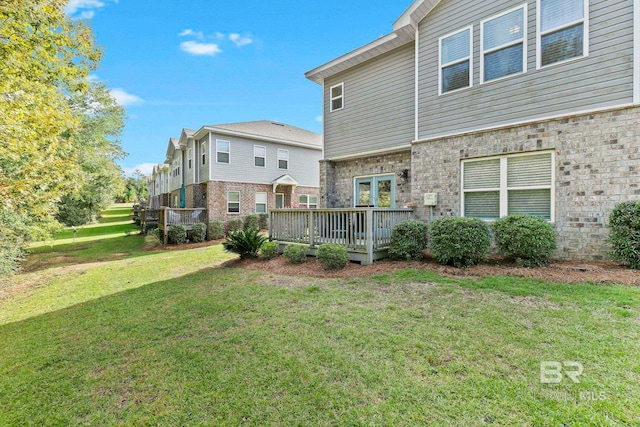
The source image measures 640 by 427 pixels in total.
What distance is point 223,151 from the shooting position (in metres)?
16.6

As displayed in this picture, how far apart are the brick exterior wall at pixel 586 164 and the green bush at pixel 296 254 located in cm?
539

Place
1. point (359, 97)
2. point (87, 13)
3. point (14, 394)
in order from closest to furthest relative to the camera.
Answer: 1. point (14, 394)
2. point (87, 13)
3. point (359, 97)

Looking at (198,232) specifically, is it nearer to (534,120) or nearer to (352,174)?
(352,174)

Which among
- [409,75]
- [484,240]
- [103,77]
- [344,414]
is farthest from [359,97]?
[103,77]

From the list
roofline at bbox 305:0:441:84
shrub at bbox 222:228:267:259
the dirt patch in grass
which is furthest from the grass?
roofline at bbox 305:0:441:84

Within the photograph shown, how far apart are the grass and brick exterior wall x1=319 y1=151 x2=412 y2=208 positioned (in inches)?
175

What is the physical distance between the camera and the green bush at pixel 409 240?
702 centimetres

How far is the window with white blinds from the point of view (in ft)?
21.1

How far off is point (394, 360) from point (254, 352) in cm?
154

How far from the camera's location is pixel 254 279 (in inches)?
259

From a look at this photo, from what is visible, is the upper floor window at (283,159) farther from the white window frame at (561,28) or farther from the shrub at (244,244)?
the white window frame at (561,28)

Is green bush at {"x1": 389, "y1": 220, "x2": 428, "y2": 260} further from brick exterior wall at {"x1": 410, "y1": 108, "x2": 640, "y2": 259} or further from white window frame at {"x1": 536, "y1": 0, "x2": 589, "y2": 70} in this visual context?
white window frame at {"x1": 536, "y1": 0, "x2": 589, "y2": 70}

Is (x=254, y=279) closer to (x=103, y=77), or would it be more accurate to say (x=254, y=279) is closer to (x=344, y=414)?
(x=344, y=414)

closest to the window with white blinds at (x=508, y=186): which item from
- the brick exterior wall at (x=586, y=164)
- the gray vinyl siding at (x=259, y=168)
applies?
the brick exterior wall at (x=586, y=164)
